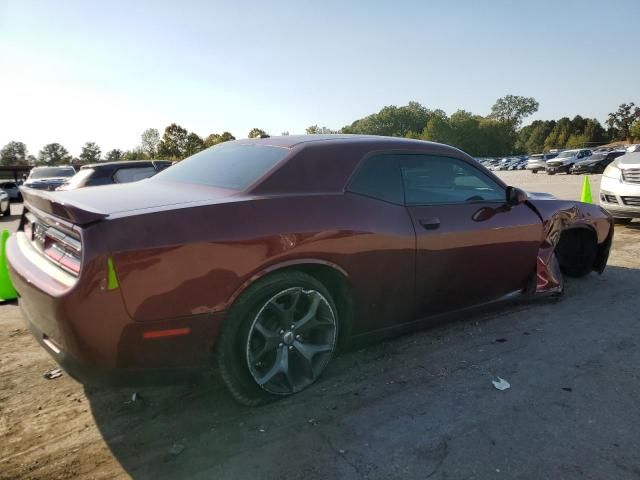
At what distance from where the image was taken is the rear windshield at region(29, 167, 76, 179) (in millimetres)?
18000

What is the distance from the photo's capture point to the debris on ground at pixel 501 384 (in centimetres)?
286

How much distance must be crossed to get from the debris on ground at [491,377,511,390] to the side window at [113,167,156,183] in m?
7.66

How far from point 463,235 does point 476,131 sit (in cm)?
12650

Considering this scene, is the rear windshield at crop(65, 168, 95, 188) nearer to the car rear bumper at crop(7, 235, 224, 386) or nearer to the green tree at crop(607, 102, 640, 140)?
the car rear bumper at crop(7, 235, 224, 386)

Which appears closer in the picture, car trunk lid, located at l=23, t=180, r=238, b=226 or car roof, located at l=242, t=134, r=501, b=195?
car trunk lid, located at l=23, t=180, r=238, b=226

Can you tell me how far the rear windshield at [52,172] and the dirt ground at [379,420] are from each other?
16.7 m

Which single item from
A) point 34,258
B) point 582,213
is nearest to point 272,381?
point 34,258

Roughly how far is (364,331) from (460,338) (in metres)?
1.01

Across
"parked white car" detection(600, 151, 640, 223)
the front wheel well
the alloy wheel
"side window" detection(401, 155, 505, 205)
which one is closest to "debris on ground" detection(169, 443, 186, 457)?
the alloy wheel

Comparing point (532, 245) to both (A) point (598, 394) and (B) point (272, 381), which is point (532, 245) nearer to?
(A) point (598, 394)

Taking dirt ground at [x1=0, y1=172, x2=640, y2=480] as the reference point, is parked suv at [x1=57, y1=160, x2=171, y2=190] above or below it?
above

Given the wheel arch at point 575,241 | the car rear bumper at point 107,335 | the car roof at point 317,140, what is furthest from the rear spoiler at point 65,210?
the wheel arch at point 575,241

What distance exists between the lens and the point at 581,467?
6.97ft

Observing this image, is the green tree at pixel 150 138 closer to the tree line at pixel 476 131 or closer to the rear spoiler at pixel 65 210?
the tree line at pixel 476 131
